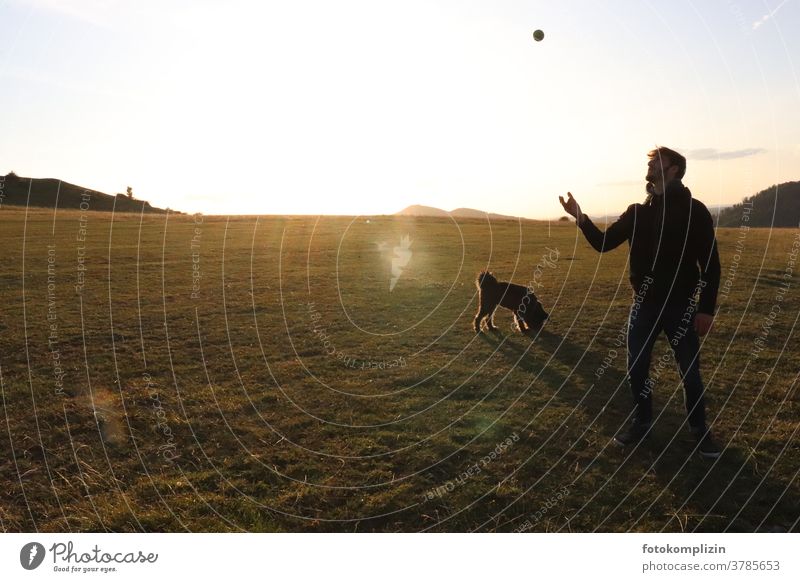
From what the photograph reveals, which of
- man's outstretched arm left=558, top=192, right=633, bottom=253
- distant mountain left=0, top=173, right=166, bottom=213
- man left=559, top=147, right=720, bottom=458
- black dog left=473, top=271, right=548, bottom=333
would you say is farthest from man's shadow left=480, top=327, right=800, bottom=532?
distant mountain left=0, top=173, right=166, bottom=213

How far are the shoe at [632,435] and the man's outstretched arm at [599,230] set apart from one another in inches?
95.0

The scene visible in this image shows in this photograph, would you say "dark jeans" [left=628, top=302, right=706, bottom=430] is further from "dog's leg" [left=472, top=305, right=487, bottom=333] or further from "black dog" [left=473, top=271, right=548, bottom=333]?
"dog's leg" [left=472, top=305, right=487, bottom=333]

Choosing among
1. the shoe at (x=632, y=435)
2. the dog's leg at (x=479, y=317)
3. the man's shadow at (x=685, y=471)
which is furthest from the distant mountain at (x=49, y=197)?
the shoe at (x=632, y=435)

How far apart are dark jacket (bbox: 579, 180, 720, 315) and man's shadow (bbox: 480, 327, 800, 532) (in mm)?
1925

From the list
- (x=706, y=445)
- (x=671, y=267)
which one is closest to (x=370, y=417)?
(x=706, y=445)

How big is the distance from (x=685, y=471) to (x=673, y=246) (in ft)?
8.78

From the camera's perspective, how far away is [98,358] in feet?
39.3

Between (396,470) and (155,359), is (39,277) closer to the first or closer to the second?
(155,359)

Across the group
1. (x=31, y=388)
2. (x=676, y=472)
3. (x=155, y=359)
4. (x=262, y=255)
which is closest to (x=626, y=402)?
(x=676, y=472)

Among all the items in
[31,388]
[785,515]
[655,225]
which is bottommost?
[31,388]

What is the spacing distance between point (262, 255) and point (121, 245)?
830 centimetres

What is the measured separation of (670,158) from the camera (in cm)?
672

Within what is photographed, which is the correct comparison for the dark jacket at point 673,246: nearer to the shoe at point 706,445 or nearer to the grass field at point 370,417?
the shoe at point 706,445

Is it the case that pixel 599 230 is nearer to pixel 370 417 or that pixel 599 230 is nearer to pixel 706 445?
pixel 706 445
